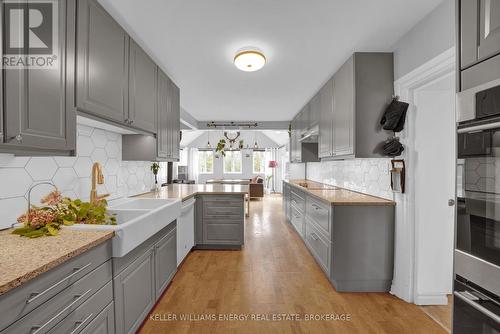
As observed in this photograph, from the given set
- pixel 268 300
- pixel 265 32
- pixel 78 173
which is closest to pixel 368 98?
pixel 265 32

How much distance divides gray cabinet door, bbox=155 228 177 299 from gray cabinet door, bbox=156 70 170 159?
0.98 meters

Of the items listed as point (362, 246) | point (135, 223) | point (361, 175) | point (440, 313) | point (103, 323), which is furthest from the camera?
point (361, 175)

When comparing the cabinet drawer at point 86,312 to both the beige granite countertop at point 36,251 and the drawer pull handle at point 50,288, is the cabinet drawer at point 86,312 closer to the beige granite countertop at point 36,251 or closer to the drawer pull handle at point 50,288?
the drawer pull handle at point 50,288

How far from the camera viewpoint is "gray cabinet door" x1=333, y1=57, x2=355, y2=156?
2.29 m

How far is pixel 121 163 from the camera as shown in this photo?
2.46m

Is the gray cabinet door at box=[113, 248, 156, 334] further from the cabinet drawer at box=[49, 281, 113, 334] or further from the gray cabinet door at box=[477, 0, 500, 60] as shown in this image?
the gray cabinet door at box=[477, 0, 500, 60]

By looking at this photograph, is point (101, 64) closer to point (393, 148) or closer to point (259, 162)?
point (393, 148)

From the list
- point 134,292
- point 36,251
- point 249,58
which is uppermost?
point 249,58

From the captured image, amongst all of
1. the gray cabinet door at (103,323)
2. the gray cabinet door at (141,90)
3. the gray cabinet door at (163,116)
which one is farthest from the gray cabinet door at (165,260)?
the gray cabinet door at (141,90)

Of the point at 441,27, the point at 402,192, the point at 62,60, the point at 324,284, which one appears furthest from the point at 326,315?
the point at 62,60

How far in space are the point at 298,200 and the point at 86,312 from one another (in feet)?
10.4

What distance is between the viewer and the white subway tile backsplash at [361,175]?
7.85ft

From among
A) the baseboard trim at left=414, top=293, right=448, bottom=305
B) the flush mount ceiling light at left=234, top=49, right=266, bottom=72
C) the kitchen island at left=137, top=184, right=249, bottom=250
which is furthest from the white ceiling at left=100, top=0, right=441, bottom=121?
the baseboard trim at left=414, top=293, right=448, bottom=305

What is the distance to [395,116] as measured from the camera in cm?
205
